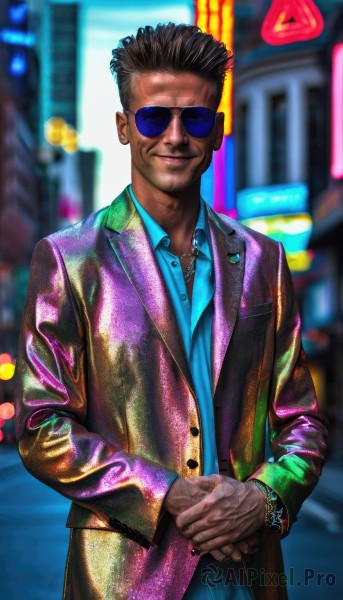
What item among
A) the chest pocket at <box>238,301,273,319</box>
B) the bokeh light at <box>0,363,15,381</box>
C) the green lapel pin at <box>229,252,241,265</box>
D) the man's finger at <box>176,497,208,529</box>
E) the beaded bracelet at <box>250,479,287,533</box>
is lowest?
the bokeh light at <box>0,363,15,381</box>

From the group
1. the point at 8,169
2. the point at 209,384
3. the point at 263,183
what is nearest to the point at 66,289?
the point at 209,384

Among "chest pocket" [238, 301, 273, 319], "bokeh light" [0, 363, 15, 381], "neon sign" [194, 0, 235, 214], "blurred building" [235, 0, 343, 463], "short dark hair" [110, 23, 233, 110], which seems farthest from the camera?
"bokeh light" [0, 363, 15, 381]

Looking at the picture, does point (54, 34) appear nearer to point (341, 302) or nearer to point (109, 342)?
point (341, 302)

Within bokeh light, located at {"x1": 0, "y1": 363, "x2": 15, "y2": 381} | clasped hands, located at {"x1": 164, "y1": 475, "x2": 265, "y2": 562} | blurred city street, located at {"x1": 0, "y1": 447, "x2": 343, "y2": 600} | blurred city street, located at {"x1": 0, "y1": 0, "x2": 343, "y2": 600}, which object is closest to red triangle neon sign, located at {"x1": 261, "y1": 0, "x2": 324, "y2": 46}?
blurred city street, located at {"x1": 0, "y1": 0, "x2": 343, "y2": 600}

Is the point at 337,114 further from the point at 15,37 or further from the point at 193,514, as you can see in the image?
the point at 193,514

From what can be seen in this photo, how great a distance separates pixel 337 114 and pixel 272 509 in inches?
837

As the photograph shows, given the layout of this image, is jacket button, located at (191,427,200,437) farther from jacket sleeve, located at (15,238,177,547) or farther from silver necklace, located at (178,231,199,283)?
silver necklace, located at (178,231,199,283)

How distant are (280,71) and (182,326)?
44.5m

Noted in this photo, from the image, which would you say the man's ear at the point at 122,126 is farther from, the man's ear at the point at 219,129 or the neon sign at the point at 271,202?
the neon sign at the point at 271,202

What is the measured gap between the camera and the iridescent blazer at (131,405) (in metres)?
2.51

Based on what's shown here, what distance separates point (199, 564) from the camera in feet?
8.50

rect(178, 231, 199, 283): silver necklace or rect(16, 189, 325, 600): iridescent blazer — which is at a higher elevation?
rect(178, 231, 199, 283): silver necklace

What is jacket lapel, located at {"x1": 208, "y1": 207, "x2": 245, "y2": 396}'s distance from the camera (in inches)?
105

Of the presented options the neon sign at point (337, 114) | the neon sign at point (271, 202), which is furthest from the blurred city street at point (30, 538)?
the neon sign at point (271, 202)
